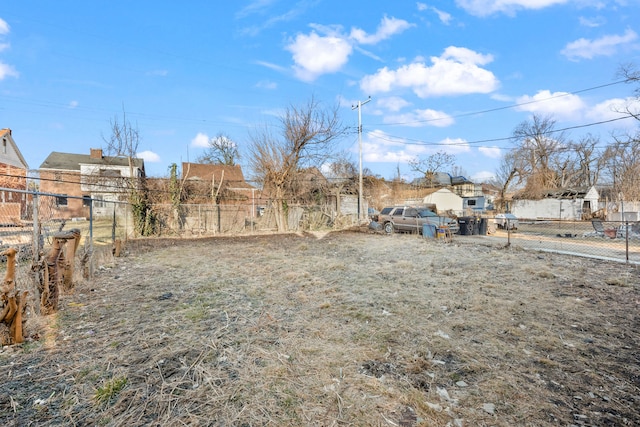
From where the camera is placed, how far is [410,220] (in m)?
16.2

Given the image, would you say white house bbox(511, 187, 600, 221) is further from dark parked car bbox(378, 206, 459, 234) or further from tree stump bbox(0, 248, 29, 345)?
tree stump bbox(0, 248, 29, 345)

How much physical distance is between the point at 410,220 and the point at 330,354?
1393 centimetres

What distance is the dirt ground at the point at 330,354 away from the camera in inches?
88.8

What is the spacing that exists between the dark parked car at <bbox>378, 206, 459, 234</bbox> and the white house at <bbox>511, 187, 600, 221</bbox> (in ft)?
73.8

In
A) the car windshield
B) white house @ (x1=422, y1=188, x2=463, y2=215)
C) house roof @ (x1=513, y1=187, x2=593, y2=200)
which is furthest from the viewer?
white house @ (x1=422, y1=188, x2=463, y2=215)

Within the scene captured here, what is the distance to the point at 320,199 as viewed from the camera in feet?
63.6

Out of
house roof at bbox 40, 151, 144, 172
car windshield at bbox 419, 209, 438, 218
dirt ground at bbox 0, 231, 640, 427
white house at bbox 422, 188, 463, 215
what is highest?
house roof at bbox 40, 151, 144, 172

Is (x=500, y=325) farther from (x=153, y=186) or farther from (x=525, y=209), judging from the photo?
(x=525, y=209)

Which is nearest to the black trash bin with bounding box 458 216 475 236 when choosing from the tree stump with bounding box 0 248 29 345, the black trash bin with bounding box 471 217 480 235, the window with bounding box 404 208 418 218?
the black trash bin with bounding box 471 217 480 235

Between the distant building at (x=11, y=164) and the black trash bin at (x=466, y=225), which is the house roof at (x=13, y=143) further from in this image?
the black trash bin at (x=466, y=225)

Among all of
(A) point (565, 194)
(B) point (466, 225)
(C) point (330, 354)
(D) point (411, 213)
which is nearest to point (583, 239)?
(B) point (466, 225)

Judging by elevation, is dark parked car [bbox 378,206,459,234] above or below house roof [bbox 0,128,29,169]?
below

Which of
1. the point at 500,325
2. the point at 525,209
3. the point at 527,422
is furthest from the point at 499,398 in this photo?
the point at 525,209

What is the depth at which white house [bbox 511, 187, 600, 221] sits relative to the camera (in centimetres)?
3053
